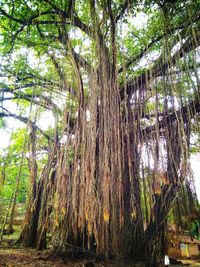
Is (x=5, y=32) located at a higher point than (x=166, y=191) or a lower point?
higher

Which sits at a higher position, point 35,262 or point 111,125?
point 111,125

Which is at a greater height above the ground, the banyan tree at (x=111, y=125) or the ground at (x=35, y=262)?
the banyan tree at (x=111, y=125)

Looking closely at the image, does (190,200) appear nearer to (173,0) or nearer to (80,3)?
(173,0)

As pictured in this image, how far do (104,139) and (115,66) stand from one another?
89 cm

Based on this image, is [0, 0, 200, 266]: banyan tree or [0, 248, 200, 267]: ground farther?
[0, 248, 200, 267]: ground

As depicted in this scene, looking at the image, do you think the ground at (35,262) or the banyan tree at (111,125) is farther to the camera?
the ground at (35,262)

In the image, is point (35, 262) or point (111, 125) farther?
point (35, 262)

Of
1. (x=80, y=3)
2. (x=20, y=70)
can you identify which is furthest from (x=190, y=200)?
(x=20, y=70)

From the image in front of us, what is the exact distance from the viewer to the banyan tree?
1.93m

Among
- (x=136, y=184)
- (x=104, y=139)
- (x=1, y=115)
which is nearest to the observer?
(x=104, y=139)

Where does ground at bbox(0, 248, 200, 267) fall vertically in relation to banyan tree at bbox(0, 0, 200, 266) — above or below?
below

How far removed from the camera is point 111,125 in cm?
196

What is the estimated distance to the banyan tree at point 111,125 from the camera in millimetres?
1933

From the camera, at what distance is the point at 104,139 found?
6.19 ft
